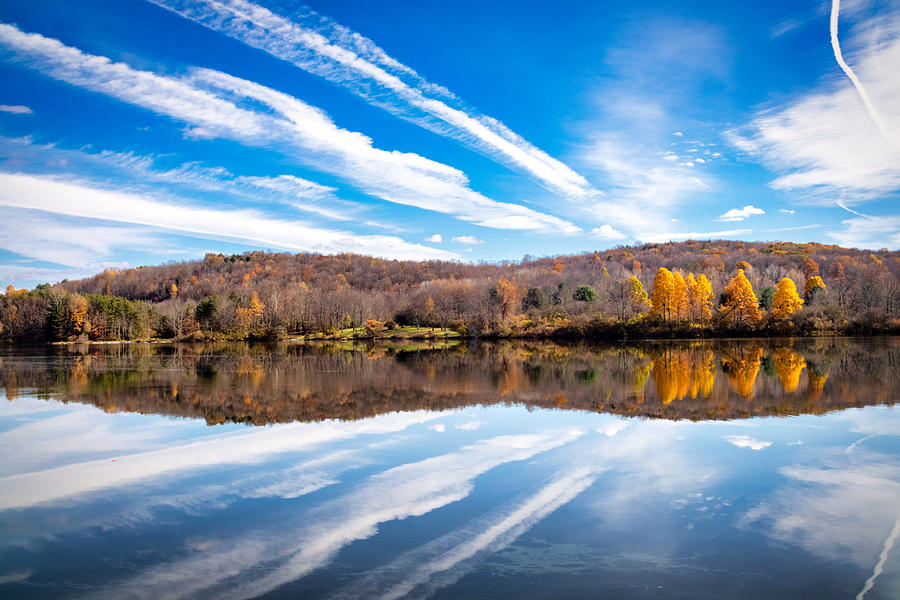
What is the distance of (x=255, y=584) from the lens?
20.0 feet

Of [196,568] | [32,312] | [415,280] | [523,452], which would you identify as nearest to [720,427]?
[523,452]

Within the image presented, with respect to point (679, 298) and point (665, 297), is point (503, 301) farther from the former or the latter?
point (679, 298)

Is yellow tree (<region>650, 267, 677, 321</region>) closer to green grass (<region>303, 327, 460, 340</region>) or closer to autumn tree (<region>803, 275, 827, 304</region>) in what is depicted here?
autumn tree (<region>803, 275, 827, 304</region>)

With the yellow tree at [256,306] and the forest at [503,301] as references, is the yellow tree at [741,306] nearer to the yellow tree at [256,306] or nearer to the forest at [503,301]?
the forest at [503,301]

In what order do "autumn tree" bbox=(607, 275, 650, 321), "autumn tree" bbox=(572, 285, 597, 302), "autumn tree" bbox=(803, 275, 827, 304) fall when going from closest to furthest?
"autumn tree" bbox=(803, 275, 827, 304) → "autumn tree" bbox=(607, 275, 650, 321) → "autumn tree" bbox=(572, 285, 597, 302)

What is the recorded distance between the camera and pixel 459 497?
8.80m

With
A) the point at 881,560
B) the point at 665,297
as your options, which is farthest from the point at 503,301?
the point at 881,560

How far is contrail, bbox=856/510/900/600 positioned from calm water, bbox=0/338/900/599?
3cm

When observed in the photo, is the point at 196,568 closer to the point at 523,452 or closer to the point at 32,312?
the point at 523,452

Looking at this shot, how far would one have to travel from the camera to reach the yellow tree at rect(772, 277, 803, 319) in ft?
183

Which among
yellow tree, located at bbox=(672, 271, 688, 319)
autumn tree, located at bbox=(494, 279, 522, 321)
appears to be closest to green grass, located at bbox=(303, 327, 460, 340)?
autumn tree, located at bbox=(494, 279, 522, 321)

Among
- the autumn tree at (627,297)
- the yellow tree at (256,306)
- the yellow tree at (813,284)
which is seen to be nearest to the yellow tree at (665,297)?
the autumn tree at (627,297)

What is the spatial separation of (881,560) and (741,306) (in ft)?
188

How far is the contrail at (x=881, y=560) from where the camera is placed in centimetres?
568
